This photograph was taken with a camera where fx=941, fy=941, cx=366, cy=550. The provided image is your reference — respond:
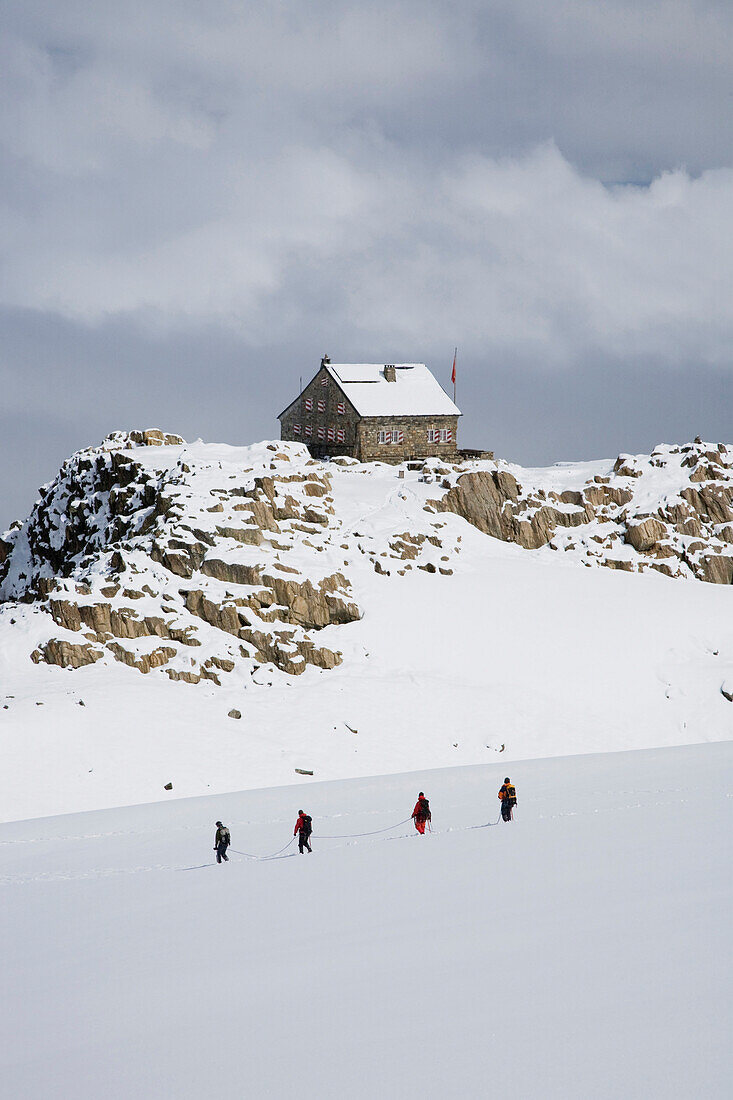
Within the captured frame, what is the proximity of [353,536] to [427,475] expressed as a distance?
33.3 ft

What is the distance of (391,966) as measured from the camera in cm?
1180

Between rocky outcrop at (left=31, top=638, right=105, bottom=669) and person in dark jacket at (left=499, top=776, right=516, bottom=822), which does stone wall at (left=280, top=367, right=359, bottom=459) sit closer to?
rocky outcrop at (left=31, top=638, right=105, bottom=669)

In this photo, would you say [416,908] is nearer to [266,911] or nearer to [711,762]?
[266,911]

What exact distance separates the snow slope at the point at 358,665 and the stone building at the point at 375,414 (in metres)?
12.4

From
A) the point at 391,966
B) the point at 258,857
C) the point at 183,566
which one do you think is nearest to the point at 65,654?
the point at 183,566

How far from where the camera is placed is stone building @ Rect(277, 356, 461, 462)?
221 ft

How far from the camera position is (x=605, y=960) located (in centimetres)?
1098

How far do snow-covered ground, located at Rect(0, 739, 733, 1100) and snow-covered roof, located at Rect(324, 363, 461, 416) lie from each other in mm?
49022

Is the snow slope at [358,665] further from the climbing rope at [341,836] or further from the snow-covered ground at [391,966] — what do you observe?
the snow-covered ground at [391,966]

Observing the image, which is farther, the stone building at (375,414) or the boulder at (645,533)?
the stone building at (375,414)

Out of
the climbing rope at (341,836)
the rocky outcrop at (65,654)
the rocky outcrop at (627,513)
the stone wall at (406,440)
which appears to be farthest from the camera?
the stone wall at (406,440)

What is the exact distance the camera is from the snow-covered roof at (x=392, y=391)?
68125 mm

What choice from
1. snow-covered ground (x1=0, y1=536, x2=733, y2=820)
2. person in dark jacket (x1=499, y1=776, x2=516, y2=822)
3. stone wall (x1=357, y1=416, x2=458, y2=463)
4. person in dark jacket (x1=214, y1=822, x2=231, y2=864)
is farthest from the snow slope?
person in dark jacket (x1=499, y1=776, x2=516, y2=822)

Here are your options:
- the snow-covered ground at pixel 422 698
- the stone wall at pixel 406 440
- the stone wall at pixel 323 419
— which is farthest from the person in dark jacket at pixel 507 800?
the stone wall at pixel 323 419
